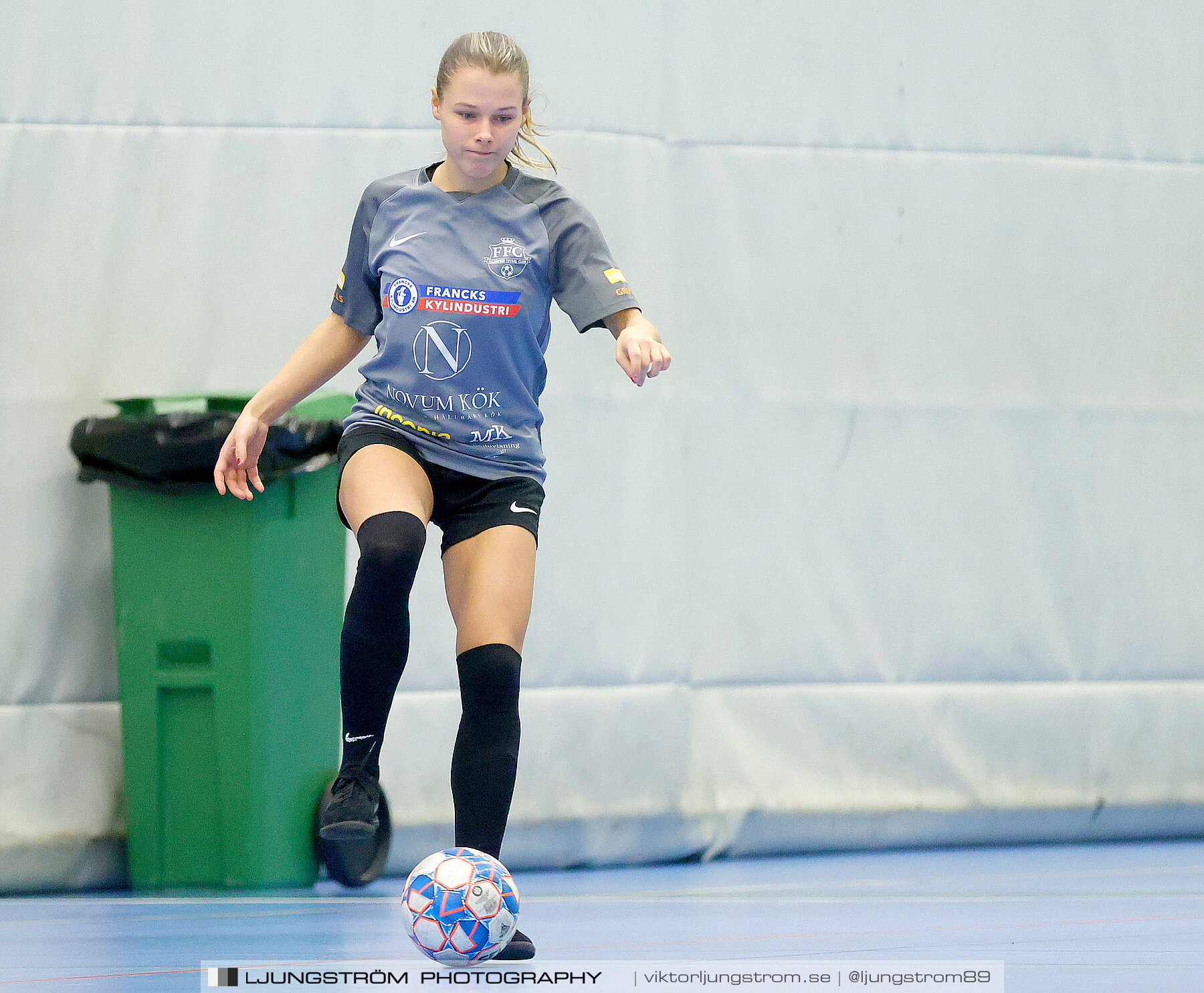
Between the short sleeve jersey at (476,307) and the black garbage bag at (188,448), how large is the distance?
126cm

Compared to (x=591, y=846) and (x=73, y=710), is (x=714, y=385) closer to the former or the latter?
(x=591, y=846)

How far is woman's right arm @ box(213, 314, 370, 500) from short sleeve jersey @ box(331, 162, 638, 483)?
0.09 metres

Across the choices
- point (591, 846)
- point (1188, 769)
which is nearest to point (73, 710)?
point (591, 846)

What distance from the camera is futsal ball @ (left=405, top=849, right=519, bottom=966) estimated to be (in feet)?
7.88

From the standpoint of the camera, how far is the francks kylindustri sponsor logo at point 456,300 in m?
2.72

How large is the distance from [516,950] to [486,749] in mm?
353

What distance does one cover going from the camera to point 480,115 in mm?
2676

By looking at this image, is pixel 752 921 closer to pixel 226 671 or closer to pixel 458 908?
pixel 458 908

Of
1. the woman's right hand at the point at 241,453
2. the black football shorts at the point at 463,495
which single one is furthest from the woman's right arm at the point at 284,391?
the black football shorts at the point at 463,495

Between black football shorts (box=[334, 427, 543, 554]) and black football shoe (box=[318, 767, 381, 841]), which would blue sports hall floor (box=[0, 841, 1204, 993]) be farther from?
black football shorts (box=[334, 427, 543, 554])

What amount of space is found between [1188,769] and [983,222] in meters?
2.04

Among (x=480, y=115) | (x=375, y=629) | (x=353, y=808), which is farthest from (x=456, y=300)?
(x=353, y=808)

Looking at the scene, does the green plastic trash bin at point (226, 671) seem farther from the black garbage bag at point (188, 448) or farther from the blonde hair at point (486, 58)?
the blonde hair at point (486, 58)

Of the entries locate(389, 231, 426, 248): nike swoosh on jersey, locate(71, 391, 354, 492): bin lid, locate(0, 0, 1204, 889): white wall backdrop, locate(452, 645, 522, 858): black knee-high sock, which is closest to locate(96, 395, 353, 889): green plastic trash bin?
locate(71, 391, 354, 492): bin lid
